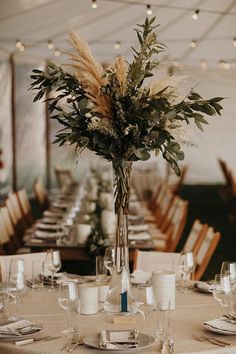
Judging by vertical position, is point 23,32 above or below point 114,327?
above

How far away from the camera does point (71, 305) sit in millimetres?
2977

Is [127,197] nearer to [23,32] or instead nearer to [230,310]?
[230,310]

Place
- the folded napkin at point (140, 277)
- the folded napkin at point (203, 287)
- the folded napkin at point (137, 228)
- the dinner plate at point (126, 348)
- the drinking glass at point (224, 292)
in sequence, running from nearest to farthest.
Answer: the dinner plate at point (126, 348)
the drinking glass at point (224, 292)
the folded napkin at point (203, 287)
the folded napkin at point (140, 277)
the folded napkin at point (137, 228)

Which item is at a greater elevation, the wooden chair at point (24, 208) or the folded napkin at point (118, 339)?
the wooden chair at point (24, 208)

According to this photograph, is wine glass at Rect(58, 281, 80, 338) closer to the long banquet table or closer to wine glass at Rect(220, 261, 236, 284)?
the long banquet table

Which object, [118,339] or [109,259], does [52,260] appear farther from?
[118,339]

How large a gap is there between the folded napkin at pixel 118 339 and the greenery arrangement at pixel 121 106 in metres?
0.81

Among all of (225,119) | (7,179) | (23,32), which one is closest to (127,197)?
(23,32)

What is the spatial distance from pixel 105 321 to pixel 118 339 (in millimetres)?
349

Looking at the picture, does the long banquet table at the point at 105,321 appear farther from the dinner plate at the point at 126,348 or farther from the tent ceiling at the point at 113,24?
the tent ceiling at the point at 113,24

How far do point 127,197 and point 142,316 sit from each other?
555 millimetres

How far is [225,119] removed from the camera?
57.6 feet

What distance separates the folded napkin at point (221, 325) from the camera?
3.05 meters

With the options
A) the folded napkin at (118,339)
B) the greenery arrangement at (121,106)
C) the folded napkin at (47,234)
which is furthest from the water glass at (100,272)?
the folded napkin at (47,234)
